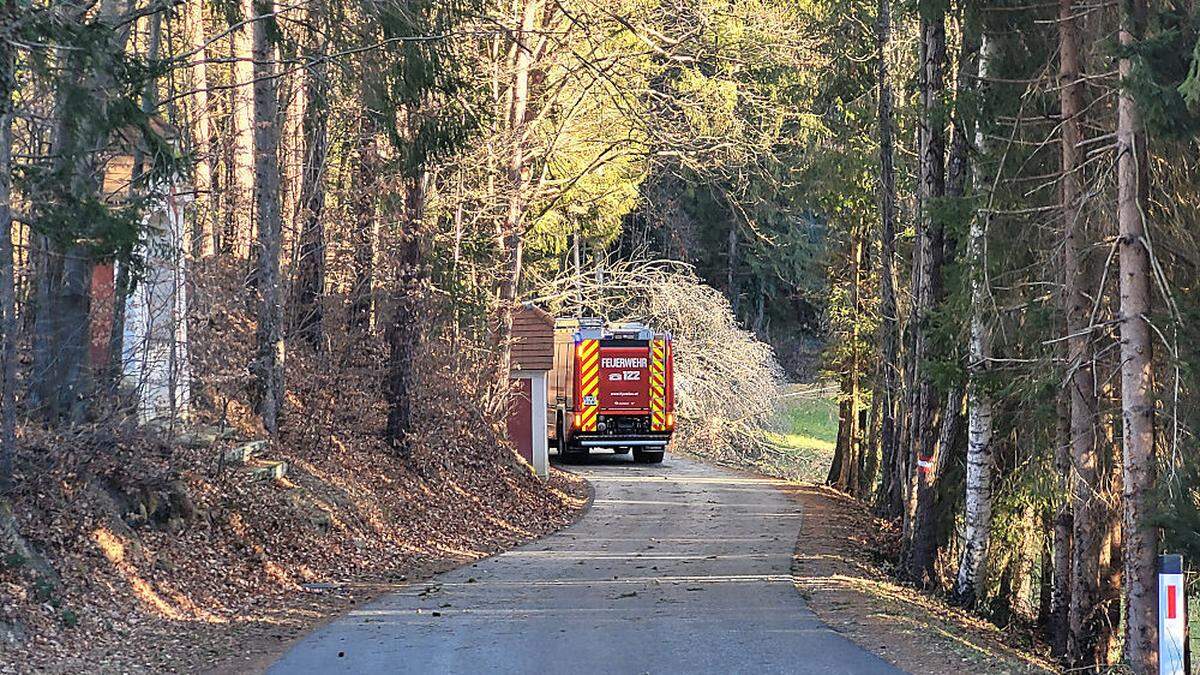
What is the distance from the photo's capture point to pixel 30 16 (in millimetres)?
9328

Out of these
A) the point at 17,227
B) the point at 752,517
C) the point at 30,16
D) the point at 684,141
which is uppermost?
the point at 684,141

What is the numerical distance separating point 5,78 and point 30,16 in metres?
0.48

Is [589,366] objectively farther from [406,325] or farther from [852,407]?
[406,325]

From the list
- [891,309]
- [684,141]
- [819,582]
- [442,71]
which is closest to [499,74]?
[684,141]

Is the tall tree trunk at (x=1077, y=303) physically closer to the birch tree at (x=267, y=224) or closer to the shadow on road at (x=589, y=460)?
the birch tree at (x=267, y=224)

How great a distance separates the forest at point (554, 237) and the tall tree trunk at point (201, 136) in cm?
10

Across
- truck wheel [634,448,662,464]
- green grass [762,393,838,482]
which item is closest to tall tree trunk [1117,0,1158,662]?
green grass [762,393,838,482]

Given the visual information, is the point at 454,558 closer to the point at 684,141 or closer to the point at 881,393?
the point at 684,141

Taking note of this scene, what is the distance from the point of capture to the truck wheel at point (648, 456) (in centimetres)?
3575

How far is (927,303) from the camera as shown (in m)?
16.8

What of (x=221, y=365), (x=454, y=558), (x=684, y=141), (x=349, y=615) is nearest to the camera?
(x=349, y=615)

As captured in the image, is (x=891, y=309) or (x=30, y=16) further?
(x=891, y=309)

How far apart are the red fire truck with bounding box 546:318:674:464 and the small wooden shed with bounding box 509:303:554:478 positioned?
4.22 m

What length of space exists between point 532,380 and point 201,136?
36.7 ft
